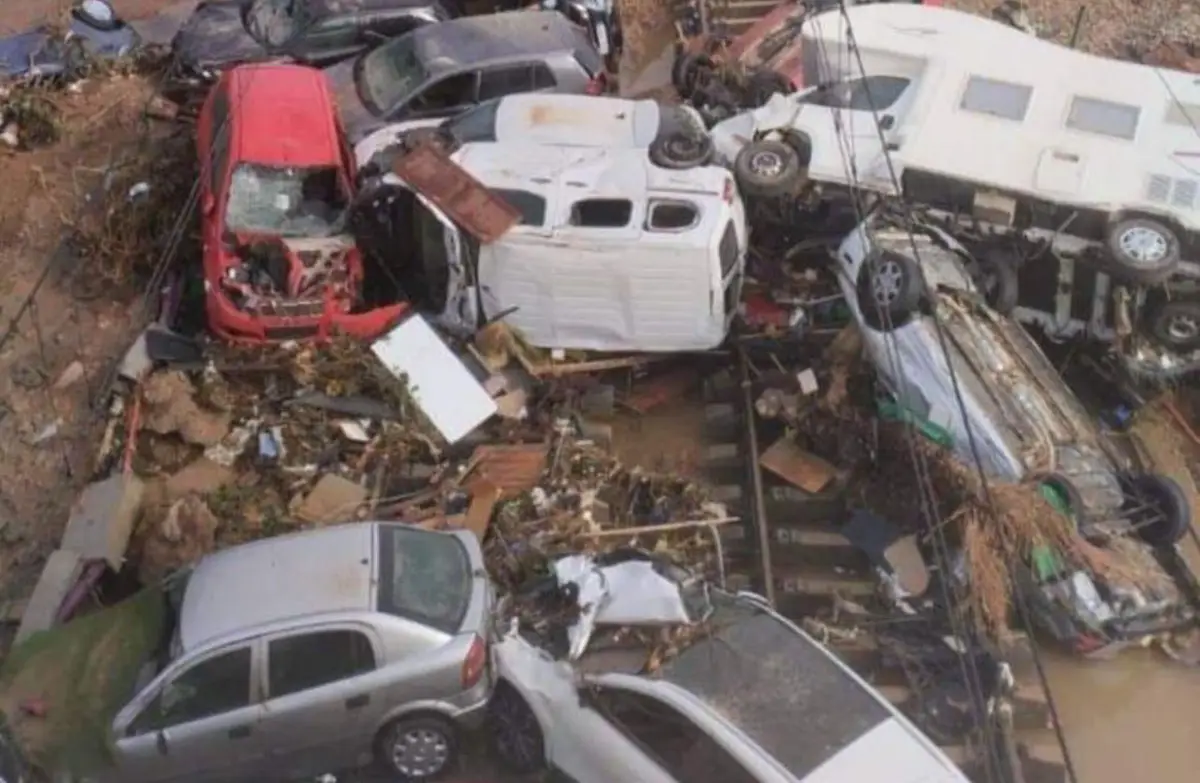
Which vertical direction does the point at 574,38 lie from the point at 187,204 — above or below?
above

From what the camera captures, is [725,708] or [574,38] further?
[574,38]

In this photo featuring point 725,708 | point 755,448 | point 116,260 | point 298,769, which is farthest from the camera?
point 116,260

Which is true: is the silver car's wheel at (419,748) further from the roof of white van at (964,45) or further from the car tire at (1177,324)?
the roof of white van at (964,45)

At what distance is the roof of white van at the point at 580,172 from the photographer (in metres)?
11.8

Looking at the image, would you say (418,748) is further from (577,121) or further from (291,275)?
(577,121)

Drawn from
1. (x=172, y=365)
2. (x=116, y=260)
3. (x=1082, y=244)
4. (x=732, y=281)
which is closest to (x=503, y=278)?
(x=732, y=281)

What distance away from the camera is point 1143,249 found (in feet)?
37.2

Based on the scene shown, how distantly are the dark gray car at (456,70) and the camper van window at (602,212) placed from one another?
2583 mm

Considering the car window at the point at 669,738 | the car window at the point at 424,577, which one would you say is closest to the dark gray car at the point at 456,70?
the car window at the point at 424,577

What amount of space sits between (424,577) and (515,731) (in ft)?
3.44

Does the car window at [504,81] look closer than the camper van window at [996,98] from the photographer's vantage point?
No

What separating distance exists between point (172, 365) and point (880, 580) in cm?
550

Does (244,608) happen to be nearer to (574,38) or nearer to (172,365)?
(172,365)

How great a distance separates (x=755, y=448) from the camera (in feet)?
37.6
